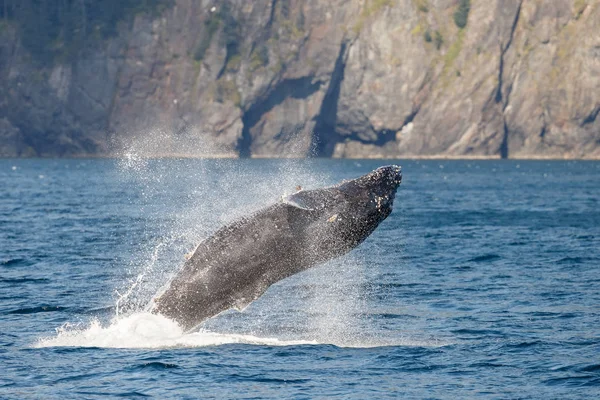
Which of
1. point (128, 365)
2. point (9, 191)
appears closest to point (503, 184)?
point (9, 191)

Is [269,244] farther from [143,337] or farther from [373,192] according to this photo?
[143,337]

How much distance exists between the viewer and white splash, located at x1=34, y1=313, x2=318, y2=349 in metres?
22.6

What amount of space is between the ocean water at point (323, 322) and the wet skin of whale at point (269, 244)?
106cm

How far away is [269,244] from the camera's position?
21.3m

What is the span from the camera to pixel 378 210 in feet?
70.5

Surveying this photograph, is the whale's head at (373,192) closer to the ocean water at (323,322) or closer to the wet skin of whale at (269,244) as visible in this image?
the wet skin of whale at (269,244)

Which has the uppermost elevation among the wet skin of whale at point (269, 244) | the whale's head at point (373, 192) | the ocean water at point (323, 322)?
the whale's head at point (373, 192)

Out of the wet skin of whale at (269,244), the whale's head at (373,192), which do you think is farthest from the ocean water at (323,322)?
the whale's head at (373,192)

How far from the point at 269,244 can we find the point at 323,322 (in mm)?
6632

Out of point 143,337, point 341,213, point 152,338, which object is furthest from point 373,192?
point 143,337

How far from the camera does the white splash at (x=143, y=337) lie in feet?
74.1

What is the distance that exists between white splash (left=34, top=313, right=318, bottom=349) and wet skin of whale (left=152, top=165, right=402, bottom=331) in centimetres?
124

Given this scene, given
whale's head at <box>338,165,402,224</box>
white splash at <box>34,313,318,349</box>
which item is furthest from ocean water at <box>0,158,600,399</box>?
whale's head at <box>338,165,402,224</box>

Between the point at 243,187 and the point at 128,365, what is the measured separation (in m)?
81.0
